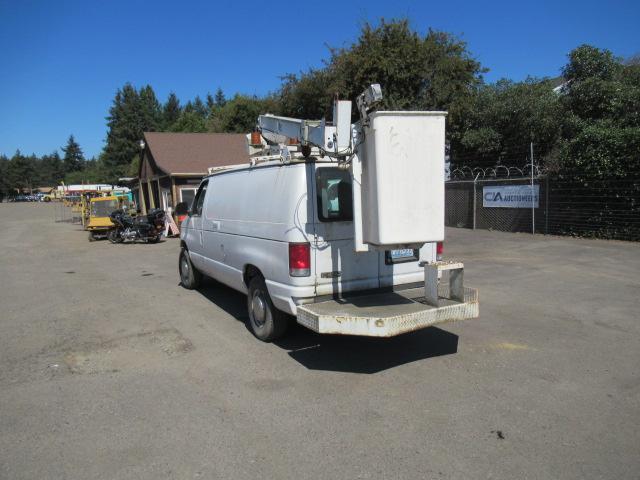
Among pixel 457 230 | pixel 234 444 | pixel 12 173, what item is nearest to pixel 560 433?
pixel 234 444

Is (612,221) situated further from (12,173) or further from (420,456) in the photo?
(12,173)

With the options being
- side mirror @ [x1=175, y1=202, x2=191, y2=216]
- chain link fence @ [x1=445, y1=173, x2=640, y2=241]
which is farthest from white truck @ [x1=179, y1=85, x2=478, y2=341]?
chain link fence @ [x1=445, y1=173, x2=640, y2=241]

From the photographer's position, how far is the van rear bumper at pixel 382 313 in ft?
14.5

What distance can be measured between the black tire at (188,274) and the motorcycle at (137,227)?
9439 millimetres

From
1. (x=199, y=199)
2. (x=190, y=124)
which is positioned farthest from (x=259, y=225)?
(x=190, y=124)

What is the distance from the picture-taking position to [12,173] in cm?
11969

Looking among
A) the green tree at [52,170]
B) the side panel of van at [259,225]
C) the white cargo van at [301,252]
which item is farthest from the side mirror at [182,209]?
the green tree at [52,170]

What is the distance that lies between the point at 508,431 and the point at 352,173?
257cm

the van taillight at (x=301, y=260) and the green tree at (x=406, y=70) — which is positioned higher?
the green tree at (x=406, y=70)

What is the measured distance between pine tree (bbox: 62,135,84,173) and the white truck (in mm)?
157065

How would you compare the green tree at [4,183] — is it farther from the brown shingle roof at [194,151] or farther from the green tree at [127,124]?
the brown shingle roof at [194,151]

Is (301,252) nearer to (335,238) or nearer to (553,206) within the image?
(335,238)

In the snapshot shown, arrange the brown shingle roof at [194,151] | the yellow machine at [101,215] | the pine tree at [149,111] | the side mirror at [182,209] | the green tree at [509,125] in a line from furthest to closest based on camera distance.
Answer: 1. the pine tree at [149,111]
2. the brown shingle roof at [194,151]
3. the yellow machine at [101,215]
4. the green tree at [509,125]
5. the side mirror at [182,209]

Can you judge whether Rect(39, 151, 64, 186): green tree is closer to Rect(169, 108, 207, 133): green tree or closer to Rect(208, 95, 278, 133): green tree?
Rect(169, 108, 207, 133): green tree
